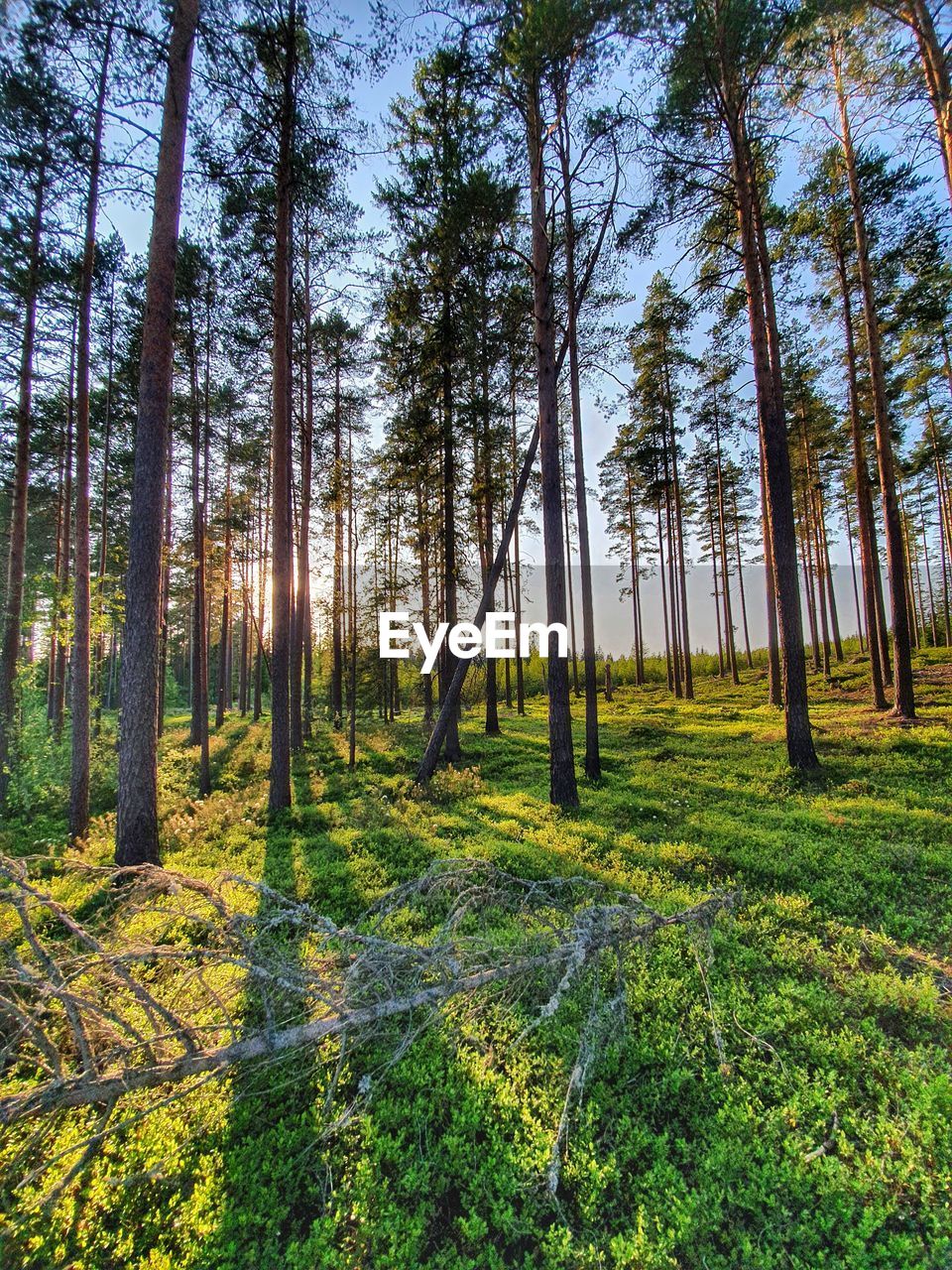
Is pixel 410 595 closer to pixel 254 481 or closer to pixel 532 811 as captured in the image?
pixel 254 481

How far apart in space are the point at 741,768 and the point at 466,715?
540 inches

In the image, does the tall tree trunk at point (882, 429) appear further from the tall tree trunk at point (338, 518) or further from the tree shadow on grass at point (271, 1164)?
the tall tree trunk at point (338, 518)

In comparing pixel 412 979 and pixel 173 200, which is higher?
pixel 173 200

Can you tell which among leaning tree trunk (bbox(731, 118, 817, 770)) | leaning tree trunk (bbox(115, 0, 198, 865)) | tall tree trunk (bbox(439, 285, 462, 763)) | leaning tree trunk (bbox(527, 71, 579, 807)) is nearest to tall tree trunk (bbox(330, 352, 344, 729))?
tall tree trunk (bbox(439, 285, 462, 763))

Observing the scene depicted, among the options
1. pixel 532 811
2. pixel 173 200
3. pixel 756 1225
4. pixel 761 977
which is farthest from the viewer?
pixel 532 811

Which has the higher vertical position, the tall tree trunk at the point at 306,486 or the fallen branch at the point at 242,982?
the tall tree trunk at the point at 306,486

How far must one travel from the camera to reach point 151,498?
571 centimetres


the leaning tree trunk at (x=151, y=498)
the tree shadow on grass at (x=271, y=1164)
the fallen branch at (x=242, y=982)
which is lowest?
the tree shadow on grass at (x=271, y=1164)

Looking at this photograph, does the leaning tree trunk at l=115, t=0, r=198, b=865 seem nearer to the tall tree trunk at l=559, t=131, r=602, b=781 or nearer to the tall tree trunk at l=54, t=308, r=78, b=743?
the tall tree trunk at l=54, t=308, r=78, b=743

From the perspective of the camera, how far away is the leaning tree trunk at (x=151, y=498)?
219 inches

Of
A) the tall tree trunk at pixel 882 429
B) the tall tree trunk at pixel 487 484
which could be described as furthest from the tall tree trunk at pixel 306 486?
the tall tree trunk at pixel 882 429

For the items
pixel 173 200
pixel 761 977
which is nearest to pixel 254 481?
pixel 173 200

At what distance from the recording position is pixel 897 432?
1728 centimetres

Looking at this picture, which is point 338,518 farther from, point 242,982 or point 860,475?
point 860,475
